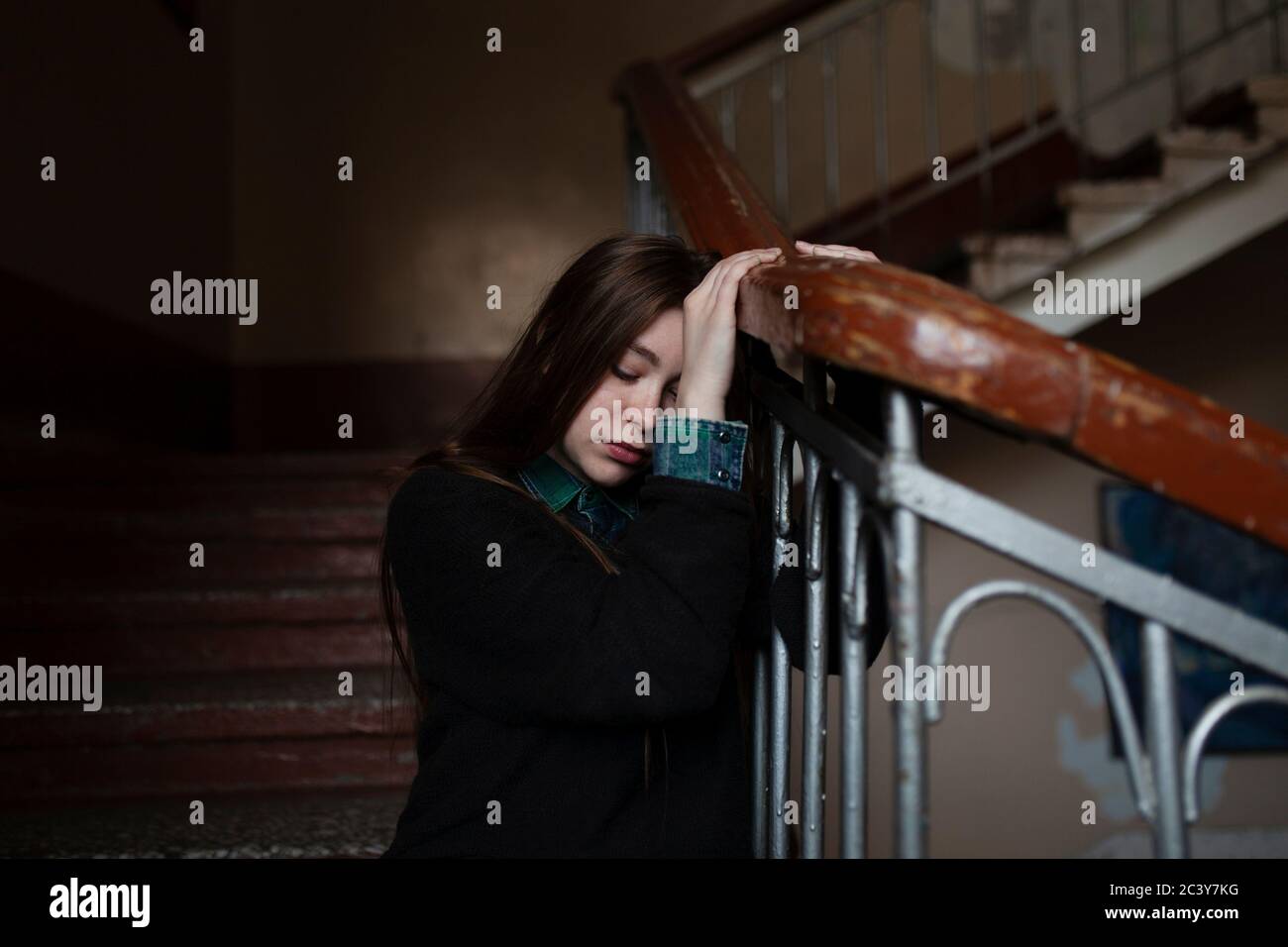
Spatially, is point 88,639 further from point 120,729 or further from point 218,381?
point 218,381

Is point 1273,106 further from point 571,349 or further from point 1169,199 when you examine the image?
point 571,349

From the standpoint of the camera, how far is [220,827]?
1929mm

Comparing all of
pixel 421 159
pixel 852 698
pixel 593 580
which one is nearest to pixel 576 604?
pixel 593 580

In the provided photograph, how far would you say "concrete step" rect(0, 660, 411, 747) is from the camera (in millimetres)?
2162

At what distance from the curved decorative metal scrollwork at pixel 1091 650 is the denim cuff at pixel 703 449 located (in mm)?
338

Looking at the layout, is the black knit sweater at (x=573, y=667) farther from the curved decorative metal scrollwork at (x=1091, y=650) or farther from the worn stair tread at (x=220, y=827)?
the worn stair tread at (x=220, y=827)

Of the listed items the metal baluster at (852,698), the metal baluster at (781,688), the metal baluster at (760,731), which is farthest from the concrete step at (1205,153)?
the metal baluster at (852,698)

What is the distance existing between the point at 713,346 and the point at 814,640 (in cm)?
26

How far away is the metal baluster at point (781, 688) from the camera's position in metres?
1.07

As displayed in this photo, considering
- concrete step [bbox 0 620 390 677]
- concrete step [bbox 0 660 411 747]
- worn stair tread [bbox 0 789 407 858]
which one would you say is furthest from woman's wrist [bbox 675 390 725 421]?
concrete step [bbox 0 620 390 677]

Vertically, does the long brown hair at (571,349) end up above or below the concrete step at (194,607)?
above

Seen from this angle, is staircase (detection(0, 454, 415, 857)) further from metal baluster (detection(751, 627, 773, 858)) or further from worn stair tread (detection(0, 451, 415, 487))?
metal baluster (detection(751, 627, 773, 858))

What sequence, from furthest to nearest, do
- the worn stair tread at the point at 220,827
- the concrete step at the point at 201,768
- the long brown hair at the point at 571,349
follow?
1. the concrete step at the point at 201,768
2. the worn stair tread at the point at 220,827
3. the long brown hair at the point at 571,349

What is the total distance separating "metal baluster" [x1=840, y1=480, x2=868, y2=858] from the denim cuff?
6.8 inches
